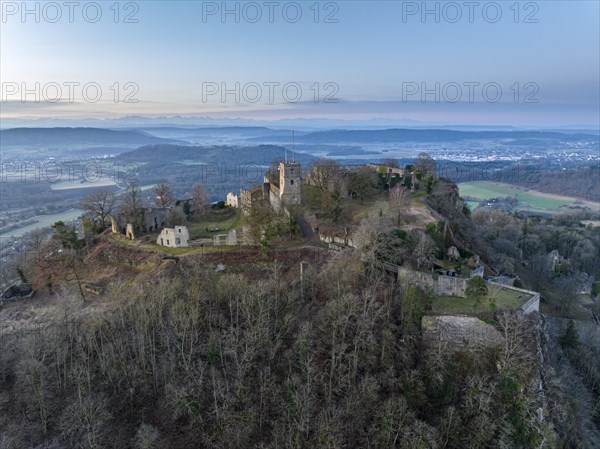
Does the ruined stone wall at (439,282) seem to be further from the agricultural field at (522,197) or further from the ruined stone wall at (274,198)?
the agricultural field at (522,197)

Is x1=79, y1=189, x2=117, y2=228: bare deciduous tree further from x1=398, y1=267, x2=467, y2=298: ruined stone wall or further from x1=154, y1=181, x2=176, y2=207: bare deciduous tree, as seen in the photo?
x1=398, y1=267, x2=467, y2=298: ruined stone wall

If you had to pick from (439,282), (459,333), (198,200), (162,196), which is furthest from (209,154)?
(459,333)

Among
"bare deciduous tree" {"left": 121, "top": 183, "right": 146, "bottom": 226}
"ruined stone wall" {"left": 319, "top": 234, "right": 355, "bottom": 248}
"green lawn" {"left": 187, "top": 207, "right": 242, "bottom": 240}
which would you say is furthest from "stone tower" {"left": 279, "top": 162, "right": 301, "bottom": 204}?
"bare deciduous tree" {"left": 121, "top": 183, "right": 146, "bottom": 226}

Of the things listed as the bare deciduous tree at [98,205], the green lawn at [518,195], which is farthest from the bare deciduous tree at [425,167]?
the green lawn at [518,195]

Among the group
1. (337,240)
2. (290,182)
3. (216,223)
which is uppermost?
(290,182)

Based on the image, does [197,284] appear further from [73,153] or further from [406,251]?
[73,153]

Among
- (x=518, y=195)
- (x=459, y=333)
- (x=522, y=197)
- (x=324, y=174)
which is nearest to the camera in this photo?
(x=459, y=333)

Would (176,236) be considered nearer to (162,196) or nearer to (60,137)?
(162,196)
